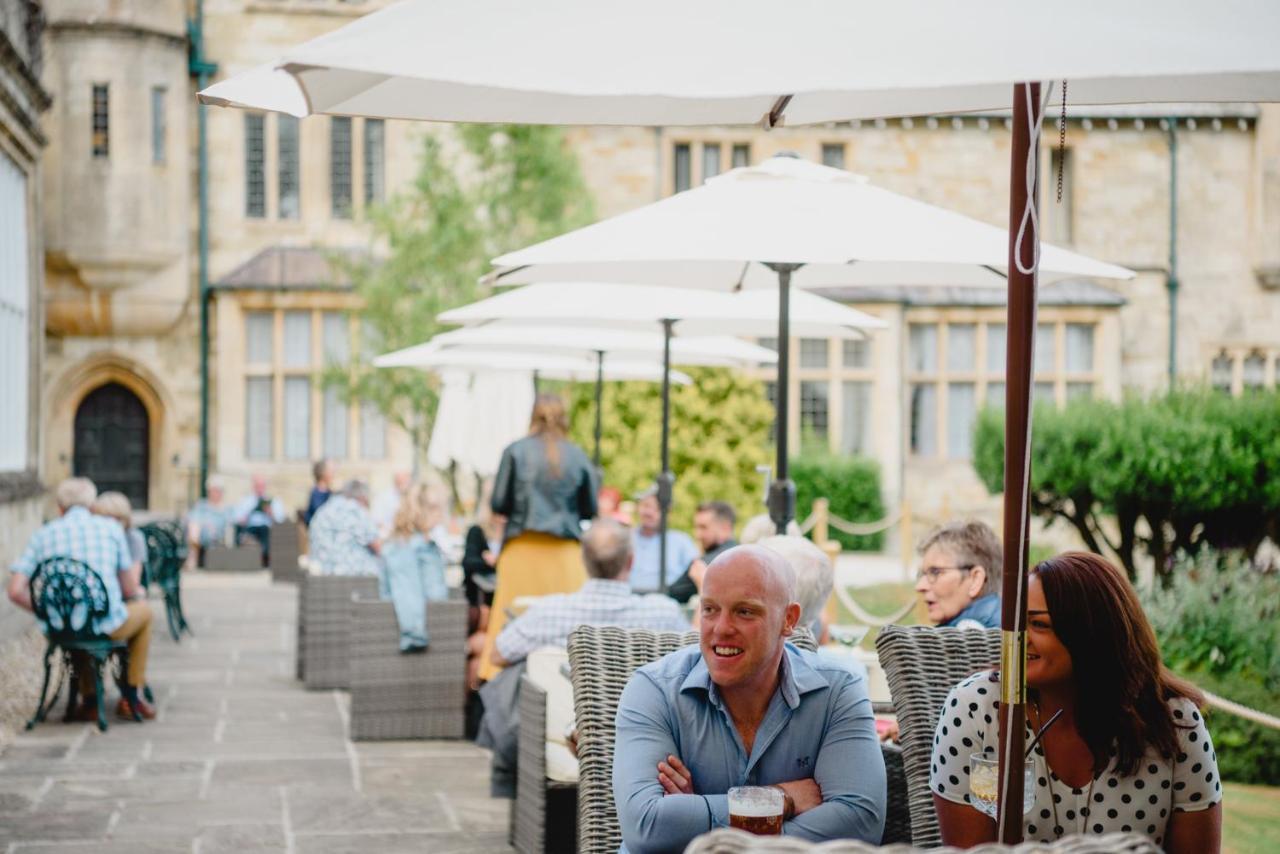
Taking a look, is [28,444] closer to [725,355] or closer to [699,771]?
[725,355]

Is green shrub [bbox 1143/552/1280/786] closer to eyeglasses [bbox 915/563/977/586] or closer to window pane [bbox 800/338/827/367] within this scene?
eyeglasses [bbox 915/563/977/586]

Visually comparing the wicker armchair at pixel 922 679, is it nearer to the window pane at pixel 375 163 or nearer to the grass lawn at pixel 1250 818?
the grass lawn at pixel 1250 818

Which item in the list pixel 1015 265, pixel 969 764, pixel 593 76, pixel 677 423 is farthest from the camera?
pixel 677 423

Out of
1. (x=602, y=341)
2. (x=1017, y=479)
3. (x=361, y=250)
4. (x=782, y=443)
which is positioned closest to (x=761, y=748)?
(x=1017, y=479)

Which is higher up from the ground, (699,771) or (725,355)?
(725,355)

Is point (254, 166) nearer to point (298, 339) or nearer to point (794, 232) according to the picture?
point (298, 339)

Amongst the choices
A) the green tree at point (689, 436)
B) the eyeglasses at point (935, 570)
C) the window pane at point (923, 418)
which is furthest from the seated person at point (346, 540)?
the window pane at point (923, 418)

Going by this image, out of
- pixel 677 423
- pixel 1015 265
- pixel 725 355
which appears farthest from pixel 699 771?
pixel 677 423

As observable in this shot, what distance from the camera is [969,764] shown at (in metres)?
3.12

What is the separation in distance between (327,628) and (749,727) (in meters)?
7.34

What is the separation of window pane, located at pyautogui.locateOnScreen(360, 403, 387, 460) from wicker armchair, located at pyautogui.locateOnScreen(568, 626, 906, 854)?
20.8 m

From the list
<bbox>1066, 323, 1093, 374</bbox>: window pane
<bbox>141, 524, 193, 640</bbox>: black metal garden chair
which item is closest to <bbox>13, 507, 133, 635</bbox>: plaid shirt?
<bbox>141, 524, 193, 640</bbox>: black metal garden chair

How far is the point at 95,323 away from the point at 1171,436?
15959 mm

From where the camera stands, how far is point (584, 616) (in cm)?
638
